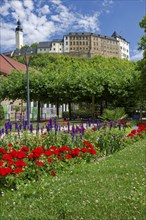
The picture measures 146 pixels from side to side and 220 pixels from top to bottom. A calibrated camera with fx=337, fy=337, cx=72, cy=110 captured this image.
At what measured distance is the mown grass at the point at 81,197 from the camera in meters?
4.31

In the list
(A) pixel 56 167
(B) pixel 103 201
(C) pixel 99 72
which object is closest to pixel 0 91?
(C) pixel 99 72

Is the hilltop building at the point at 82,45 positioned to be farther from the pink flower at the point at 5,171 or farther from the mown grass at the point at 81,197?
→ the pink flower at the point at 5,171

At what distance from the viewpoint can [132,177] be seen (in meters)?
6.23

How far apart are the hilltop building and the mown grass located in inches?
5383

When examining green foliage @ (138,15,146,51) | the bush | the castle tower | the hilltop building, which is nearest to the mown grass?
green foliage @ (138,15,146,51)

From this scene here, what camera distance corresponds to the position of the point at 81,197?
493 centimetres

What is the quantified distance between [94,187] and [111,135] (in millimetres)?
4562

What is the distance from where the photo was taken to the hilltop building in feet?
474

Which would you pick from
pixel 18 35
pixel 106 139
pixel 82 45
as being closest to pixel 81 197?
pixel 106 139

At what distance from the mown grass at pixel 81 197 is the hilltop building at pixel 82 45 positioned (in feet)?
449

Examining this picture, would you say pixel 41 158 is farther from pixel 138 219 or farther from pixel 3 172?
pixel 138 219

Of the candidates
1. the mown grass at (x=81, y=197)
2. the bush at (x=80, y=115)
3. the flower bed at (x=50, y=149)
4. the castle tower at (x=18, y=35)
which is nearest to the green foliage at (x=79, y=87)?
the bush at (x=80, y=115)

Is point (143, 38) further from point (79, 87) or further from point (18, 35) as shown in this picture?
point (18, 35)

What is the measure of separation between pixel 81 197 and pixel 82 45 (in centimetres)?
14322
